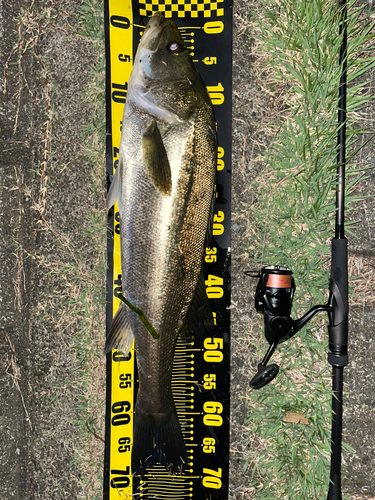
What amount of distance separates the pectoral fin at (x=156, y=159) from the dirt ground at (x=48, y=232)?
766 millimetres

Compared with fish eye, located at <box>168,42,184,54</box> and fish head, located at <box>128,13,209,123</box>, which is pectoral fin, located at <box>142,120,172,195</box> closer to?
fish head, located at <box>128,13,209,123</box>

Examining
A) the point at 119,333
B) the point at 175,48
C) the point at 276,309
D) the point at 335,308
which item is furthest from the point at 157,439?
the point at 175,48

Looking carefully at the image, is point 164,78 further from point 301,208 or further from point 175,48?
point 301,208

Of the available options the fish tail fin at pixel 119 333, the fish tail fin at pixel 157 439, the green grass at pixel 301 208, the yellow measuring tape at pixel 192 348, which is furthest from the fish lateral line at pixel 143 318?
the green grass at pixel 301 208

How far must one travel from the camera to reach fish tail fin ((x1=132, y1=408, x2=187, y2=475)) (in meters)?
2.36

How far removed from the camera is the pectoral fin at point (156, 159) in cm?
207

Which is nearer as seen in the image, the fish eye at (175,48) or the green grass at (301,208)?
the fish eye at (175,48)

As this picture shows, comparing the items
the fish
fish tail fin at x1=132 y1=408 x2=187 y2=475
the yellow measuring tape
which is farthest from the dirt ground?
the fish

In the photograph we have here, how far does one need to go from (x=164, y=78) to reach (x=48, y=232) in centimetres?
146

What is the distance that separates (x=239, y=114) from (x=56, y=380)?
8.04 ft

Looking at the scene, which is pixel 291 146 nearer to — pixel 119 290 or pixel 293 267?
pixel 293 267

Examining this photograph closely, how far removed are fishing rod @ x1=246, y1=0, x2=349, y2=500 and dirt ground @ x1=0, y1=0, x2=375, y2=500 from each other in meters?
0.37

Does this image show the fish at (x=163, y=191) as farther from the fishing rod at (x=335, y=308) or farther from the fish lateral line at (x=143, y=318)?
the fishing rod at (x=335, y=308)

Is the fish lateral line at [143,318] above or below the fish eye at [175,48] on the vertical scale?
below
